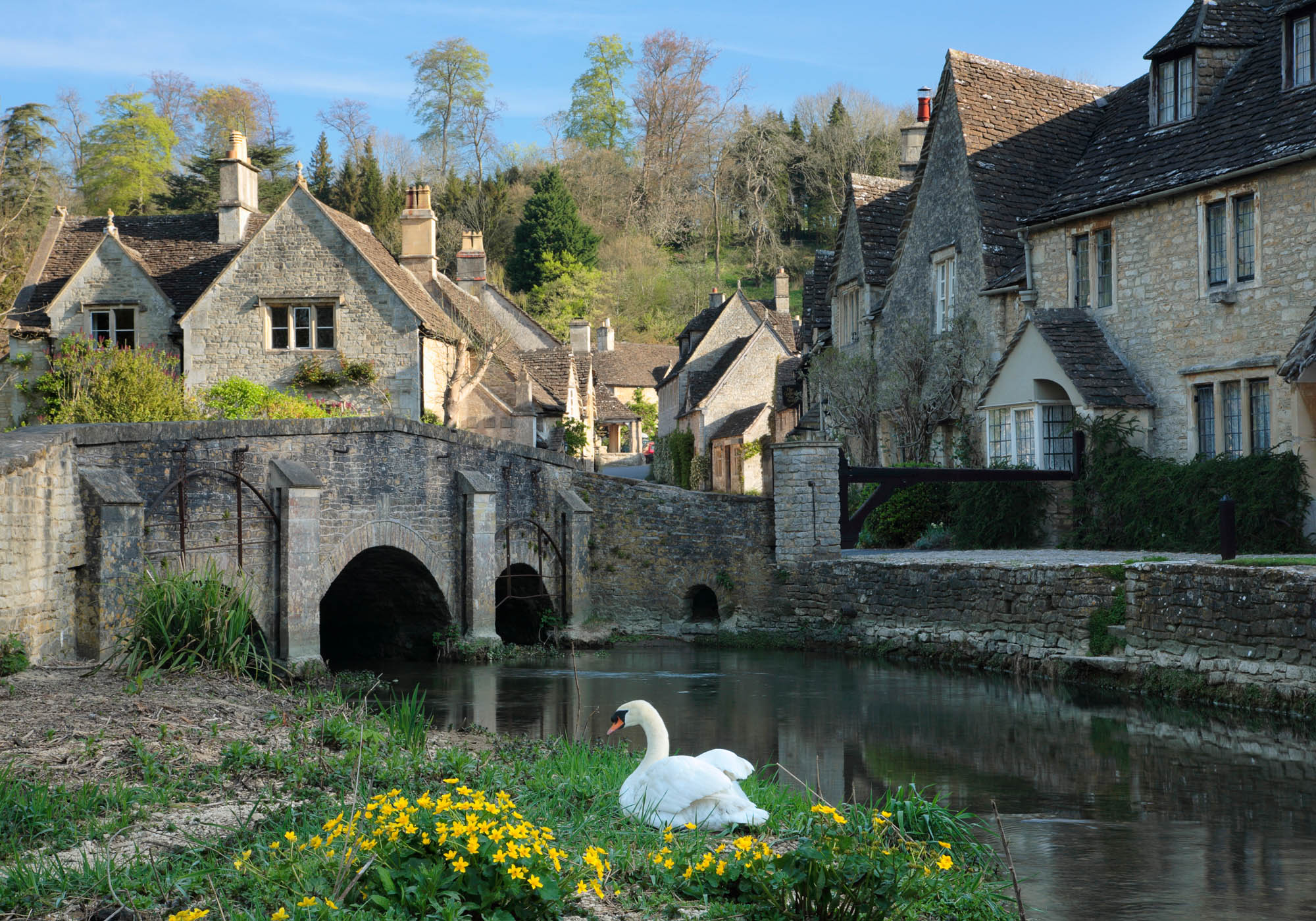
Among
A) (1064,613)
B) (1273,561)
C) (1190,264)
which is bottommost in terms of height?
(1064,613)

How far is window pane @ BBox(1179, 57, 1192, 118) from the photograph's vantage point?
2031 cm

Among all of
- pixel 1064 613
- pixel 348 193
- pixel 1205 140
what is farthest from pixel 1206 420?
pixel 348 193

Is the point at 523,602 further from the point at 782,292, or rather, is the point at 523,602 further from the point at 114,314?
the point at 782,292

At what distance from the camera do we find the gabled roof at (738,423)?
4125 centimetres

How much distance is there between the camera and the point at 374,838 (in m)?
5.11

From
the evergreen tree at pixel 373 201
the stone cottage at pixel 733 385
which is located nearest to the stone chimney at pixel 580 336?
the stone cottage at pixel 733 385

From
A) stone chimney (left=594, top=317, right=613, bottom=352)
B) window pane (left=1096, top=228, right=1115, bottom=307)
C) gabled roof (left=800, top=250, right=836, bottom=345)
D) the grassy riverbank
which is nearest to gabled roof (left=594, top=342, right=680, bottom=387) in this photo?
stone chimney (left=594, top=317, right=613, bottom=352)

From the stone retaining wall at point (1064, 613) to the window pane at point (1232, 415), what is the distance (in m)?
4.24

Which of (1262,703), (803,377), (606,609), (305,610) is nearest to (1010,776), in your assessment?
(1262,703)

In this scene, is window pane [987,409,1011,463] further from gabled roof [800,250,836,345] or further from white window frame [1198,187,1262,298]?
gabled roof [800,250,836,345]

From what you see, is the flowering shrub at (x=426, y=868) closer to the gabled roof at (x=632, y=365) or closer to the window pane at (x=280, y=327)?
the window pane at (x=280, y=327)

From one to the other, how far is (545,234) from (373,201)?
29.0 feet

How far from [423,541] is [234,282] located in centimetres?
1324

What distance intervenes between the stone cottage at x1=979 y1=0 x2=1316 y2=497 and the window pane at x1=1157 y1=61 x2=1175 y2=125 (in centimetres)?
3
